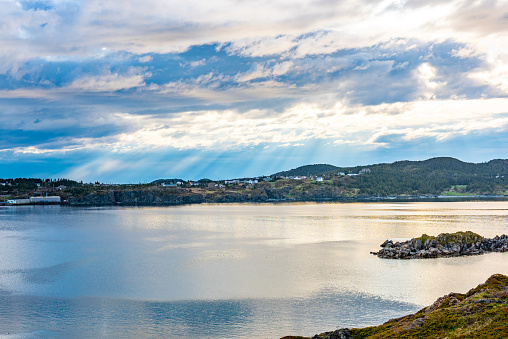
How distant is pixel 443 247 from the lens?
62875mm

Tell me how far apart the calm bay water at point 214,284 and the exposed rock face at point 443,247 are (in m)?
2.80

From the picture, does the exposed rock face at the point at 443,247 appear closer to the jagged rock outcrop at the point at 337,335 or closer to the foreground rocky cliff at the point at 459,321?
the foreground rocky cliff at the point at 459,321

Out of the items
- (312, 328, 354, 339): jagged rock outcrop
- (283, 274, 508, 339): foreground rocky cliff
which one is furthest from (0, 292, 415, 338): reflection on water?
(283, 274, 508, 339): foreground rocky cliff

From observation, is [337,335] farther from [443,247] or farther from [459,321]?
[443,247]

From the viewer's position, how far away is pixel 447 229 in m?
90.1

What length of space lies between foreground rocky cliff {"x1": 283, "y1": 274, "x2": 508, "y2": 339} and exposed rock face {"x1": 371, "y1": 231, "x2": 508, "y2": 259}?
34.7 metres

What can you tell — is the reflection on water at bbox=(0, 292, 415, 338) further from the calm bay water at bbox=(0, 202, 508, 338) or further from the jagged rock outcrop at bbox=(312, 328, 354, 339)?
the jagged rock outcrop at bbox=(312, 328, 354, 339)

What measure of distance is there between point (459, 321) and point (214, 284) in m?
27.5

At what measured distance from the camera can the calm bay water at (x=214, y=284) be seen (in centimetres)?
Answer: 3262

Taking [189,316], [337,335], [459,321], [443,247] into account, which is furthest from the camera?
[443,247]

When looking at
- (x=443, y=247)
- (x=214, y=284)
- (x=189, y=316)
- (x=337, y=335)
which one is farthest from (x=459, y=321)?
(x=443, y=247)

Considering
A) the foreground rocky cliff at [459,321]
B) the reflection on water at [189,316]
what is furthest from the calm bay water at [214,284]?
the foreground rocky cliff at [459,321]

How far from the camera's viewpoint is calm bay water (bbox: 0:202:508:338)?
32625 mm

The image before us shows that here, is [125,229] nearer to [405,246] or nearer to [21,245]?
[21,245]
